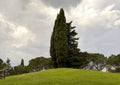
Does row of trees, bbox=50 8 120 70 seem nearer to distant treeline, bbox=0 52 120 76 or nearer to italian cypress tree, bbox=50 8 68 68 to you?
italian cypress tree, bbox=50 8 68 68

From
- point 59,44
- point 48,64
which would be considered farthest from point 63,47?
point 48,64

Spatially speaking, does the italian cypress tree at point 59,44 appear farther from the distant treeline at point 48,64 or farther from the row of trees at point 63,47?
the distant treeline at point 48,64

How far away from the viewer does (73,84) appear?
32562 millimetres

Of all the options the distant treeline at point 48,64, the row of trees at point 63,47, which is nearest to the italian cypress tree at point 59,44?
the row of trees at point 63,47

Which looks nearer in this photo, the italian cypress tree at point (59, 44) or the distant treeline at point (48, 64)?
the italian cypress tree at point (59, 44)

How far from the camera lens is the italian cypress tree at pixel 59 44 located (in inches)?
2576

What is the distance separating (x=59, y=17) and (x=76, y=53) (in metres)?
11.2

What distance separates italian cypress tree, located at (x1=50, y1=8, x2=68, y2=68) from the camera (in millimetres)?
65438

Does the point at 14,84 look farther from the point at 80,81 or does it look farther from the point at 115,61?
the point at 115,61

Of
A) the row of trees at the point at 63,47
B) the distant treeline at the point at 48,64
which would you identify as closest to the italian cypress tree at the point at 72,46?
the row of trees at the point at 63,47

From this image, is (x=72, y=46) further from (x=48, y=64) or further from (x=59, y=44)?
(x=48, y=64)

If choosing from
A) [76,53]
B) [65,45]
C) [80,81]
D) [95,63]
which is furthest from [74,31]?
[95,63]

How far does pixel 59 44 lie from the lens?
66188 mm

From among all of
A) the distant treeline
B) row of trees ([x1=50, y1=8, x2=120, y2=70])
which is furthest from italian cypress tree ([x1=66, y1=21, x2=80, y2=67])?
the distant treeline
